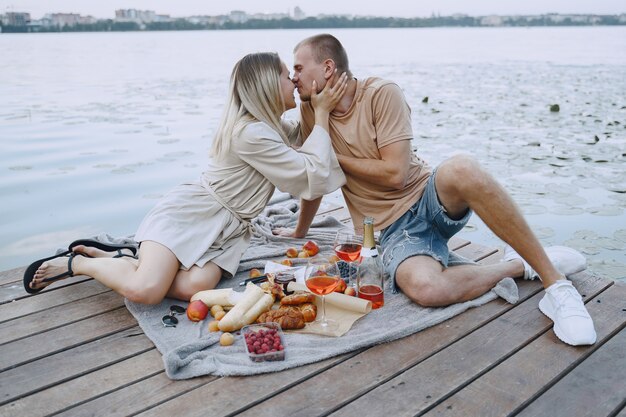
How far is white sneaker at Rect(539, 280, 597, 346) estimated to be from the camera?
273 centimetres

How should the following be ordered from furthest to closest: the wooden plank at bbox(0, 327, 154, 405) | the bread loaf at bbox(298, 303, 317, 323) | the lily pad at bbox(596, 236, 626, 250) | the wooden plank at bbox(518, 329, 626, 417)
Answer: the lily pad at bbox(596, 236, 626, 250) < the bread loaf at bbox(298, 303, 317, 323) < the wooden plank at bbox(0, 327, 154, 405) < the wooden plank at bbox(518, 329, 626, 417)

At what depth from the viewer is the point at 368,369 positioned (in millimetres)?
2562

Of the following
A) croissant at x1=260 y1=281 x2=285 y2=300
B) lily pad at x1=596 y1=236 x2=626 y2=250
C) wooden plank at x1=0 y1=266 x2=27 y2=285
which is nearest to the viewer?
croissant at x1=260 y1=281 x2=285 y2=300

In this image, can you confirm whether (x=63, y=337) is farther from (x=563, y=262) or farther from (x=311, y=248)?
(x=563, y=262)

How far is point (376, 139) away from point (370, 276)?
31.1 inches

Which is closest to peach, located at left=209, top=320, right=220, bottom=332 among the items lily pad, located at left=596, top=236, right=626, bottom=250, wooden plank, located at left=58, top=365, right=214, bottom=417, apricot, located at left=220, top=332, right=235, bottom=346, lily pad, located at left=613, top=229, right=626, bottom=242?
apricot, located at left=220, top=332, right=235, bottom=346

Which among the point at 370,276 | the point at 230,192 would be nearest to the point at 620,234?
the point at 370,276

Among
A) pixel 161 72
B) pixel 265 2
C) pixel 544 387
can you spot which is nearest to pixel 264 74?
pixel 544 387

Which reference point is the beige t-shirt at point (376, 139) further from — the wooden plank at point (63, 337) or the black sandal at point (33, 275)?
the black sandal at point (33, 275)

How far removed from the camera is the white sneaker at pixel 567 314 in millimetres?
2727

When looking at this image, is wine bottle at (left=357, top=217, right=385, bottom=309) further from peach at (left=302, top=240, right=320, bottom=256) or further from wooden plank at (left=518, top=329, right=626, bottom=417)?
wooden plank at (left=518, top=329, right=626, bottom=417)

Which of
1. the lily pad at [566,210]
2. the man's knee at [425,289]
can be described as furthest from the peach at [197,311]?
the lily pad at [566,210]

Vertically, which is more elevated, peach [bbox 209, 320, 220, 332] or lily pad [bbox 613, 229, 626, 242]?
peach [bbox 209, 320, 220, 332]

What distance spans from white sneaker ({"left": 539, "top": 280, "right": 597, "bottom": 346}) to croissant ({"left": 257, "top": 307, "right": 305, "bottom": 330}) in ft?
3.93
